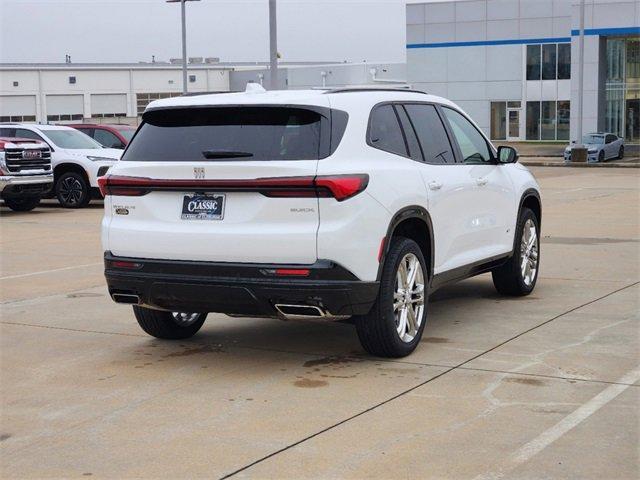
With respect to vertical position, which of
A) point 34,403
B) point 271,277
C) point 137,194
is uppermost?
point 137,194

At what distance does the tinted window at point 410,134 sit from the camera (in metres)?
7.73

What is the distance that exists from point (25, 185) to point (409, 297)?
601 inches

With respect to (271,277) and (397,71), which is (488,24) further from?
(271,277)

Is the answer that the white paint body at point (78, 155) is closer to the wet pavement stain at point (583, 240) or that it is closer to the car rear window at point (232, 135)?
the wet pavement stain at point (583, 240)

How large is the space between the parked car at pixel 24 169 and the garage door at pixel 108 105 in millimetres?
58636

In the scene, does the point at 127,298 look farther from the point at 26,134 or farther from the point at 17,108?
the point at 17,108

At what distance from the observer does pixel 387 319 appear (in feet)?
23.1

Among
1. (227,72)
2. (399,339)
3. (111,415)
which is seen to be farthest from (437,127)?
(227,72)

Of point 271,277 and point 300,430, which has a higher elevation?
point 271,277

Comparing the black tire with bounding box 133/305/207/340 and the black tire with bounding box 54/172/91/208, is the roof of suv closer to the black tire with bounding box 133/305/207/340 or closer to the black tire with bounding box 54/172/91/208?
the black tire with bounding box 133/305/207/340

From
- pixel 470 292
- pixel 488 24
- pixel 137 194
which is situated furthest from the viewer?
pixel 488 24

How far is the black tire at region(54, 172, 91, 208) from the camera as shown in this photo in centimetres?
2266

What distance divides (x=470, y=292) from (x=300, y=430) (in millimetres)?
4820

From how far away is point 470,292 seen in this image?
1020cm
